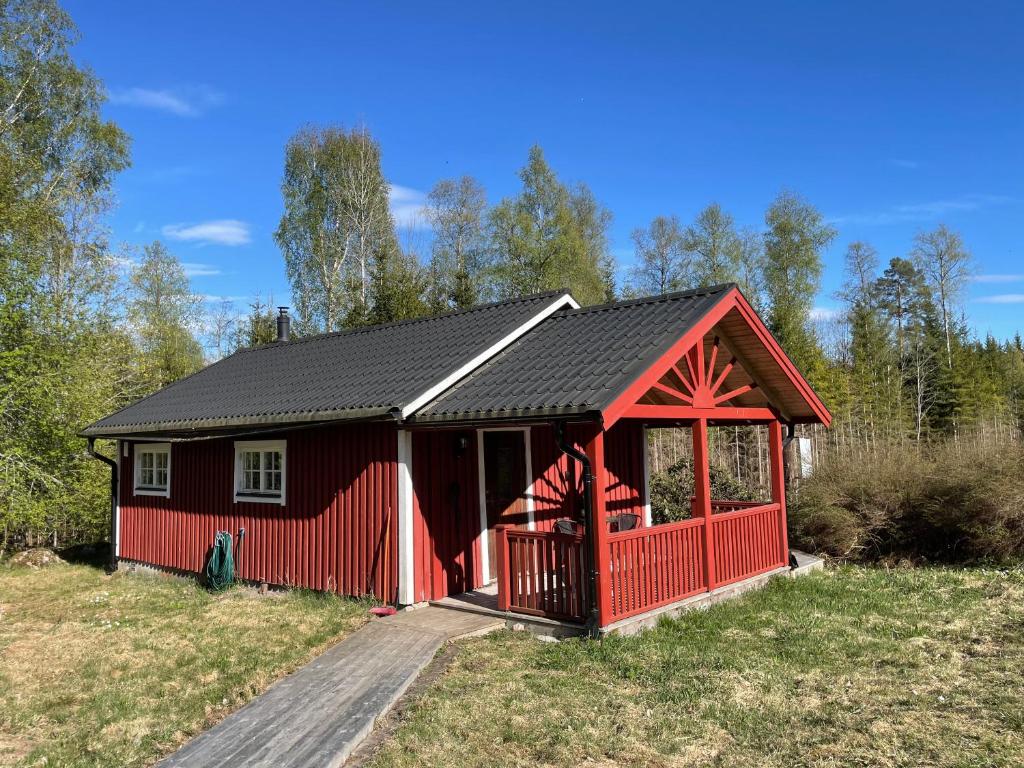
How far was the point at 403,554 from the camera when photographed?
25.3ft

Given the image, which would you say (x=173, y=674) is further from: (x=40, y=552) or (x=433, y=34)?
(x=433, y=34)

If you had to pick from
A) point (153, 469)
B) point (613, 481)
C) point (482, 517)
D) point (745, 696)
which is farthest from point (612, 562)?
point (153, 469)

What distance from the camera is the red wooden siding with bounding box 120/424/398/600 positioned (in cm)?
803

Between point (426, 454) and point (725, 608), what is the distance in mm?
3830

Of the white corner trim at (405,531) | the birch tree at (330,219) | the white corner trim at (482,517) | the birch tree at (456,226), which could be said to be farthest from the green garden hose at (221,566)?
the birch tree at (456,226)

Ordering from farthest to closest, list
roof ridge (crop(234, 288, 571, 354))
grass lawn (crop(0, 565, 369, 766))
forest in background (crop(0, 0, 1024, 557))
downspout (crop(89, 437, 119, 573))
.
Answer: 1. forest in background (crop(0, 0, 1024, 557))
2. downspout (crop(89, 437, 119, 573))
3. roof ridge (crop(234, 288, 571, 354))
4. grass lawn (crop(0, 565, 369, 766))

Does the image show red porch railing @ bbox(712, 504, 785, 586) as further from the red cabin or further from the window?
the window

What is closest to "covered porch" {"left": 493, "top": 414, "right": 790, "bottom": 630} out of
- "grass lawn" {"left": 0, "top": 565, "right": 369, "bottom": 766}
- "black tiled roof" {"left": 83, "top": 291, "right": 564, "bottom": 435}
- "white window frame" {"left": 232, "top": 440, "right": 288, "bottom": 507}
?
"grass lawn" {"left": 0, "top": 565, "right": 369, "bottom": 766}

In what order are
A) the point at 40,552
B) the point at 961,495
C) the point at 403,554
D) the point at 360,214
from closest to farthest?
the point at 403,554 → the point at 961,495 → the point at 40,552 → the point at 360,214

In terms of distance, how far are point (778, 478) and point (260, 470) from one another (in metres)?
7.31

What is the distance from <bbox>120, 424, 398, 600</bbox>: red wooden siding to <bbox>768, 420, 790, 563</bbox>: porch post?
17.9ft

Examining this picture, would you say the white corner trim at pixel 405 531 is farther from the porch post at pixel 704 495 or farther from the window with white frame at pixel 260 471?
the porch post at pixel 704 495

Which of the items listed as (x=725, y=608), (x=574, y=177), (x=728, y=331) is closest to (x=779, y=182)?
(x=574, y=177)

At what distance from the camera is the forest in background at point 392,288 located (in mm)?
12633
